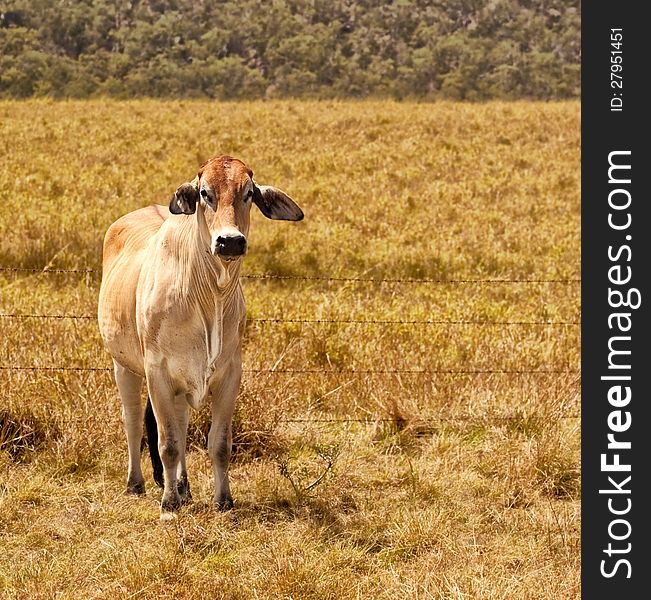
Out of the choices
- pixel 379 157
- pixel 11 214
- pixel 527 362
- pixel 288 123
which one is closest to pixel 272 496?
pixel 527 362

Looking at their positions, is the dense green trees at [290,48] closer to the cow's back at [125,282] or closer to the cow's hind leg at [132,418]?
the cow's back at [125,282]

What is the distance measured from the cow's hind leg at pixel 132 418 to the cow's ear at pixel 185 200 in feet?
4.20

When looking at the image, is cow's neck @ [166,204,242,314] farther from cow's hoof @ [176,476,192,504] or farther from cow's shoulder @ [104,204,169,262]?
cow's hoof @ [176,476,192,504]

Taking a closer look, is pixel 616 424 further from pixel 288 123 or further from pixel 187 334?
pixel 288 123

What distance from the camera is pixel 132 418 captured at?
6031 millimetres

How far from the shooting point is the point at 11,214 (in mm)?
13312

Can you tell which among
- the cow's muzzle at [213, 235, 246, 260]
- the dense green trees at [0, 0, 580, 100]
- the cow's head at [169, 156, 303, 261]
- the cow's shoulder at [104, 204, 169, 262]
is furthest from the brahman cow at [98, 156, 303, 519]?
the dense green trees at [0, 0, 580, 100]

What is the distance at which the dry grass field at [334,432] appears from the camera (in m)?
4.88

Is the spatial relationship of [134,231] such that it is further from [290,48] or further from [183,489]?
[290,48]

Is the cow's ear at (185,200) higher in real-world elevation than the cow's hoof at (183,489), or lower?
higher

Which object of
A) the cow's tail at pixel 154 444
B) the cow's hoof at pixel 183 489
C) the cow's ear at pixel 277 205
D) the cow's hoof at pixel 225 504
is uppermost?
the cow's ear at pixel 277 205

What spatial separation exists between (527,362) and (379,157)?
12872 mm

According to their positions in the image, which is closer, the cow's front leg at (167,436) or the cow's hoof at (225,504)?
the cow's front leg at (167,436)

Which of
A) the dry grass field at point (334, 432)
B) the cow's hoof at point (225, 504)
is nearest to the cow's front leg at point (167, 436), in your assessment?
the dry grass field at point (334, 432)
